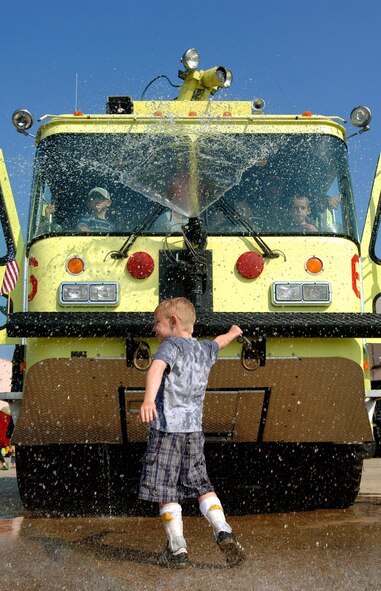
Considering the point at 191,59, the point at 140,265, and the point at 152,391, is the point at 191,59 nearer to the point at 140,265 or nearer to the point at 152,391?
the point at 140,265

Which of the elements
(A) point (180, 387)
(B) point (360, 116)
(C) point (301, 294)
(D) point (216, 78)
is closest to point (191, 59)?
Answer: (D) point (216, 78)

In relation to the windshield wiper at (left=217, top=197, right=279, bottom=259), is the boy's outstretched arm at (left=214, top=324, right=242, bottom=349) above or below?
below

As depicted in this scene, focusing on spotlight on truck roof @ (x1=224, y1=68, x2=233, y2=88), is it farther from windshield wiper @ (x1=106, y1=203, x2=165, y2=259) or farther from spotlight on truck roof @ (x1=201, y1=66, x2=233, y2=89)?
windshield wiper @ (x1=106, y1=203, x2=165, y2=259)

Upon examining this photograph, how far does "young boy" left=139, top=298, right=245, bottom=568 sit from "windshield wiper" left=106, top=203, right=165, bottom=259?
1.37 meters

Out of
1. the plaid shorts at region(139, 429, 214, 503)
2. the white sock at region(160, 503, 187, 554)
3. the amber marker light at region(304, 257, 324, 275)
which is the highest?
the amber marker light at region(304, 257, 324, 275)

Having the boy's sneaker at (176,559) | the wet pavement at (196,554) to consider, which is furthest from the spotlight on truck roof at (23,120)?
the boy's sneaker at (176,559)

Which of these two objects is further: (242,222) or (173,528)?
(242,222)

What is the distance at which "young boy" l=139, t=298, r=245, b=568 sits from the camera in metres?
4.82

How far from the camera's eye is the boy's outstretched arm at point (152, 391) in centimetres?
454

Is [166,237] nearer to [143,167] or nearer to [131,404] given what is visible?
[143,167]

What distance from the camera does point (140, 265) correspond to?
6406 millimetres

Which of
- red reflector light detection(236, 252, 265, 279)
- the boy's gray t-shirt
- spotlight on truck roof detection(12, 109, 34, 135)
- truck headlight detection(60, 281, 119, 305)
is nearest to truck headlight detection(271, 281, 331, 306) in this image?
red reflector light detection(236, 252, 265, 279)

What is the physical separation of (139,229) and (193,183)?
0.54m

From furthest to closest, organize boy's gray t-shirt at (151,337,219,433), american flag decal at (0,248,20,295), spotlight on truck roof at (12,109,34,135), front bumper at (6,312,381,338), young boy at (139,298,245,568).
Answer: spotlight on truck roof at (12,109,34,135)
american flag decal at (0,248,20,295)
front bumper at (6,312,381,338)
boy's gray t-shirt at (151,337,219,433)
young boy at (139,298,245,568)
